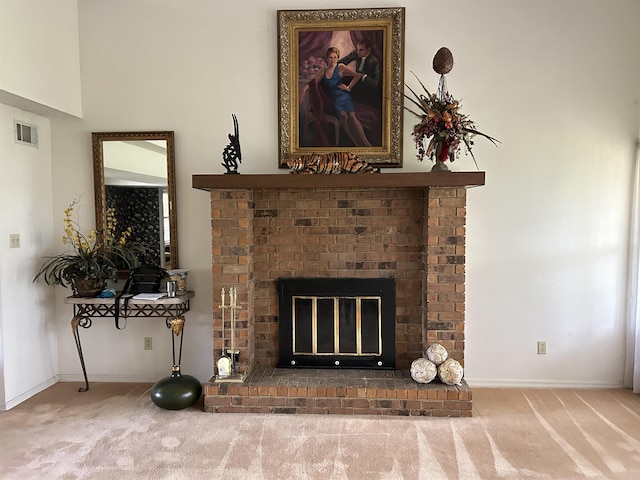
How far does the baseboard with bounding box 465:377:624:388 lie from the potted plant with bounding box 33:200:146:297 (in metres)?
2.97

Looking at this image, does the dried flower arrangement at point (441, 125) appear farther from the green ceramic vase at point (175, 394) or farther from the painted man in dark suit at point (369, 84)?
the green ceramic vase at point (175, 394)

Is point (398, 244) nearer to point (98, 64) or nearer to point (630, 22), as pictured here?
point (630, 22)

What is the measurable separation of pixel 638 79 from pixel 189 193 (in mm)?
3647

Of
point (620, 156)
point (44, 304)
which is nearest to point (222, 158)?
point (44, 304)

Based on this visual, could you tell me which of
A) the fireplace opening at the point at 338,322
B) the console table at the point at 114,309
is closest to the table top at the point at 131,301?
the console table at the point at 114,309

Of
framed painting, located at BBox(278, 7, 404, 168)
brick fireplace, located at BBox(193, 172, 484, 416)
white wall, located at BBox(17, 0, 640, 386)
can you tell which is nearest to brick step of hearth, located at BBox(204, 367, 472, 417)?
brick fireplace, located at BBox(193, 172, 484, 416)

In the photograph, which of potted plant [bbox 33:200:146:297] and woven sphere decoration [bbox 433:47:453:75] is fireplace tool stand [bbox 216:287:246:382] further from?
woven sphere decoration [bbox 433:47:453:75]

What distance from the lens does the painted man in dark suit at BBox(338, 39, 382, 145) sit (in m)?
3.46

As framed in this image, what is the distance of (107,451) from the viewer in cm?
264

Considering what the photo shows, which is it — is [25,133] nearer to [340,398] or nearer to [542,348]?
[340,398]

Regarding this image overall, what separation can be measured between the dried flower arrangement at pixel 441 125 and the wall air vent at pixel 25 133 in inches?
117

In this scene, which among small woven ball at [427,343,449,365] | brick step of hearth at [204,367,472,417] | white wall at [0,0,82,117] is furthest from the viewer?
small woven ball at [427,343,449,365]

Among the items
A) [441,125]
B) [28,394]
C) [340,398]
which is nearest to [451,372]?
[340,398]

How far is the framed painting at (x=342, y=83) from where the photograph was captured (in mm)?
3441
